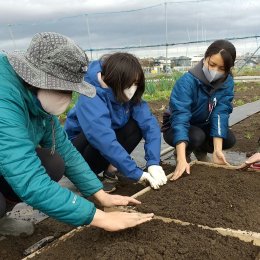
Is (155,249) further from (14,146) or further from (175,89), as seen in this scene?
(175,89)

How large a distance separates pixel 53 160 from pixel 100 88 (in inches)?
30.7

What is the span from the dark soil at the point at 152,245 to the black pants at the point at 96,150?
1111 millimetres

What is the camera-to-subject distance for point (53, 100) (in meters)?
1.85

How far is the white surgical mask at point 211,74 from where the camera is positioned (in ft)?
10.5

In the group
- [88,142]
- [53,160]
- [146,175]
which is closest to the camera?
[53,160]

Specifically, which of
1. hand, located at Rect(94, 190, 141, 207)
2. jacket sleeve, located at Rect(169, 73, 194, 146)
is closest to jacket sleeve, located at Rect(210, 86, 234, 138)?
jacket sleeve, located at Rect(169, 73, 194, 146)

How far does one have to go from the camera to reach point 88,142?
3.21 metres

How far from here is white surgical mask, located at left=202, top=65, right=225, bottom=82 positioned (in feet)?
10.5

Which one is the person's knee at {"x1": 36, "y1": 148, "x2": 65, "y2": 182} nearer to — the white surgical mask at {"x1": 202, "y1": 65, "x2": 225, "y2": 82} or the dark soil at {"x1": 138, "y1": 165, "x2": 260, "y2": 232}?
the dark soil at {"x1": 138, "y1": 165, "x2": 260, "y2": 232}

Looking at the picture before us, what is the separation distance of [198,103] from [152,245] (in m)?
1.83

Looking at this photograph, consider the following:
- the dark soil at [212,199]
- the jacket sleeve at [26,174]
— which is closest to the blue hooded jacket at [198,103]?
the dark soil at [212,199]

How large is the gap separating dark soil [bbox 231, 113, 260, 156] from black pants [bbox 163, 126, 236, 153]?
2.49 feet

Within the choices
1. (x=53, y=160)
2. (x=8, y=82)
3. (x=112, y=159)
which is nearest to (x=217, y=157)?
(x=112, y=159)

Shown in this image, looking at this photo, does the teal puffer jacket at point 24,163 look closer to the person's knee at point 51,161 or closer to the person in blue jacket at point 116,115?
the person's knee at point 51,161
